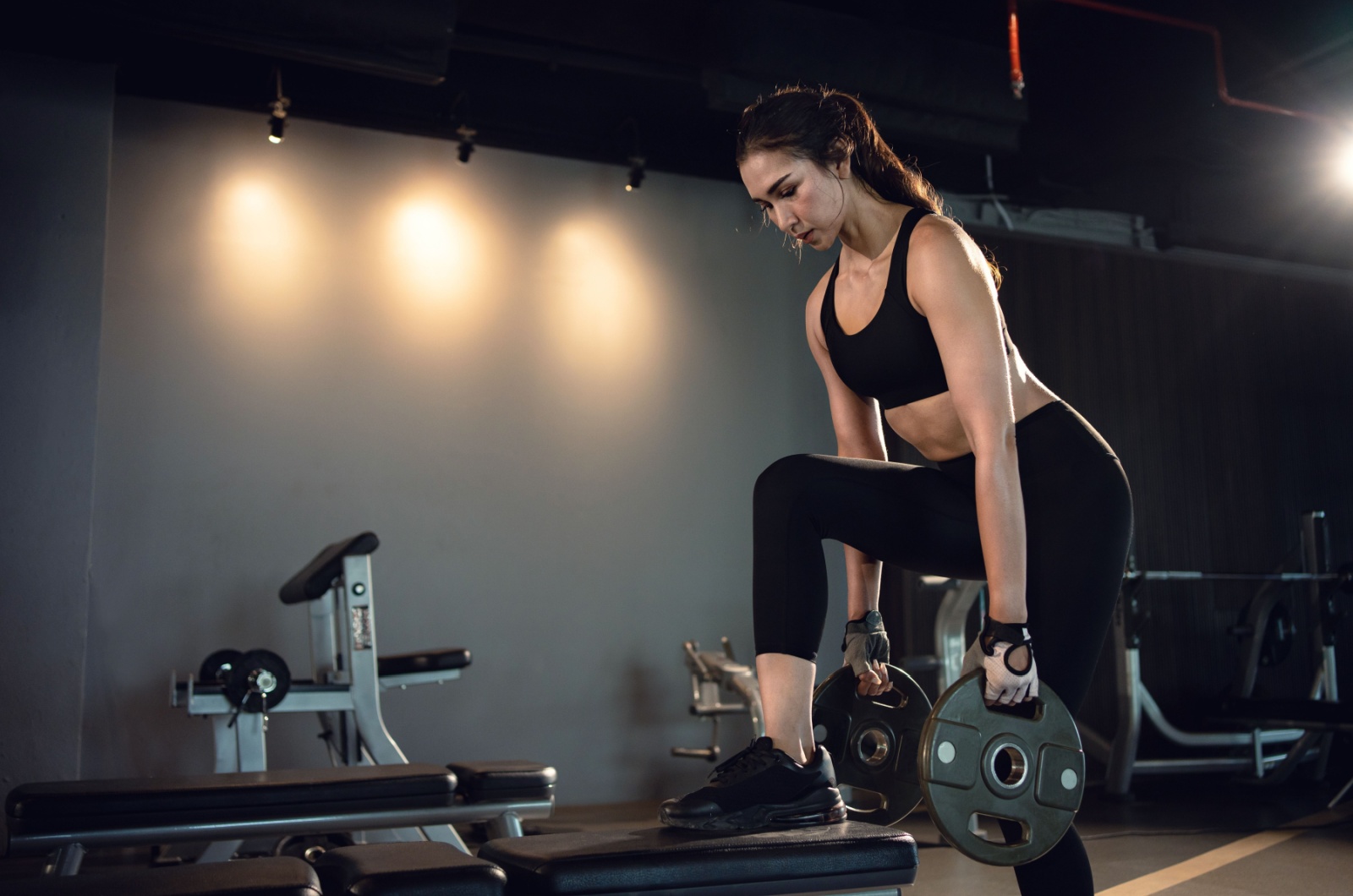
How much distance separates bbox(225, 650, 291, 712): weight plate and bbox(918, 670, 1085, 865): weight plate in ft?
6.91

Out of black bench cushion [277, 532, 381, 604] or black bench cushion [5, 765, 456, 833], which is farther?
black bench cushion [277, 532, 381, 604]

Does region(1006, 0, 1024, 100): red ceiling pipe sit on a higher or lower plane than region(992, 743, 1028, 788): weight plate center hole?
higher

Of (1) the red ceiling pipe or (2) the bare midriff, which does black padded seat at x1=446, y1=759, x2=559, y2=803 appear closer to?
(2) the bare midriff

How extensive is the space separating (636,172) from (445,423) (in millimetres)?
1333

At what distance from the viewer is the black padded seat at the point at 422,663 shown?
3189 millimetres

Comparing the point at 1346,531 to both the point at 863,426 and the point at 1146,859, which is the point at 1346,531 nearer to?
the point at 1146,859

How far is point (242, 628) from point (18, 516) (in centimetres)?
82

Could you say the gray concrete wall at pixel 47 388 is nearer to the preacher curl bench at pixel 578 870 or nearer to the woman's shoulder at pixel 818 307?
the preacher curl bench at pixel 578 870

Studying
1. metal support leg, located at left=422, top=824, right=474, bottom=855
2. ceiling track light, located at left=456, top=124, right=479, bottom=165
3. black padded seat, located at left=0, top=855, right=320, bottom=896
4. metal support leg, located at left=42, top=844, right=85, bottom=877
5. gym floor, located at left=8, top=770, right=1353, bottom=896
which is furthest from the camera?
ceiling track light, located at left=456, top=124, right=479, bottom=165

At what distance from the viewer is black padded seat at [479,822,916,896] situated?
4.10 feet

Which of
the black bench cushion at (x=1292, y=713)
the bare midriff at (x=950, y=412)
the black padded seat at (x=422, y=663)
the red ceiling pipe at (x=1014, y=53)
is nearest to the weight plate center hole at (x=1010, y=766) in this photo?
the bare midriff at (x=950, y=412)

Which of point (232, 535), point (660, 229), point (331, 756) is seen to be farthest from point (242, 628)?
point (660, 229)

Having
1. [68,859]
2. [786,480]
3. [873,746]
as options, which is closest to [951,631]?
[873,746]

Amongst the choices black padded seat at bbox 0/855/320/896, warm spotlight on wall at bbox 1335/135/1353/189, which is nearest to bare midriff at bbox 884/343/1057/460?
black padded seat at bbox 0/855/320/896
